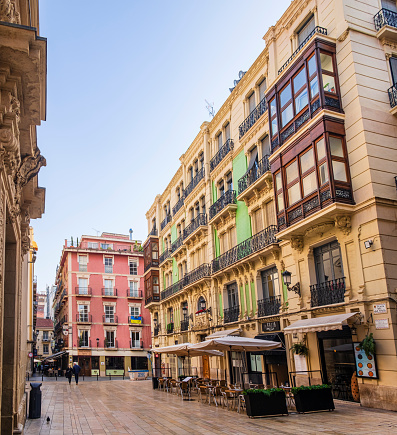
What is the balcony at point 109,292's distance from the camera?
5762 cm

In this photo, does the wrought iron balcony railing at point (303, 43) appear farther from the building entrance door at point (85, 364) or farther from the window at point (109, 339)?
the building entrance door at point (85, 364)

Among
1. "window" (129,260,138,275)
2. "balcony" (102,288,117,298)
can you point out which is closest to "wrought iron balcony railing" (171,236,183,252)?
"balcony" (102,288,117,298)

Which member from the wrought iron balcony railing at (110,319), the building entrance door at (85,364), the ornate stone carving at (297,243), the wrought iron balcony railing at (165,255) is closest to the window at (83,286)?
the wrought iron balcony railing at (110,319)

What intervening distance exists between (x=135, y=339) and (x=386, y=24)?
47337mm

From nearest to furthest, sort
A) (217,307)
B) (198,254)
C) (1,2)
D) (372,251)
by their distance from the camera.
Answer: (1,2)
(372,251)
(217,307)
(198,254)

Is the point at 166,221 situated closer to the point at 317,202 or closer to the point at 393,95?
the point at 317,202

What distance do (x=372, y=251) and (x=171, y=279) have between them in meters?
25.9

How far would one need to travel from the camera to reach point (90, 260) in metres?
59.0

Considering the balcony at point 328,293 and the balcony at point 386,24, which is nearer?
the balcony at point 328,293

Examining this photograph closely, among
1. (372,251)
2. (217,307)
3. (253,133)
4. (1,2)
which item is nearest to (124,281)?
(217,307)

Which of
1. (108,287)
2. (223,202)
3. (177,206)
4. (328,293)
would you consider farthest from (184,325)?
(108,287)

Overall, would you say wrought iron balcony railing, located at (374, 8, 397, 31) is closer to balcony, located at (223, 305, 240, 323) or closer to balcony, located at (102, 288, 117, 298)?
balcony, located at (223, 305, 240, 323)

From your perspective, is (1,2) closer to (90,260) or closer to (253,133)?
(253,133)

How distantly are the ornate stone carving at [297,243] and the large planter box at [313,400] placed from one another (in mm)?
6159
